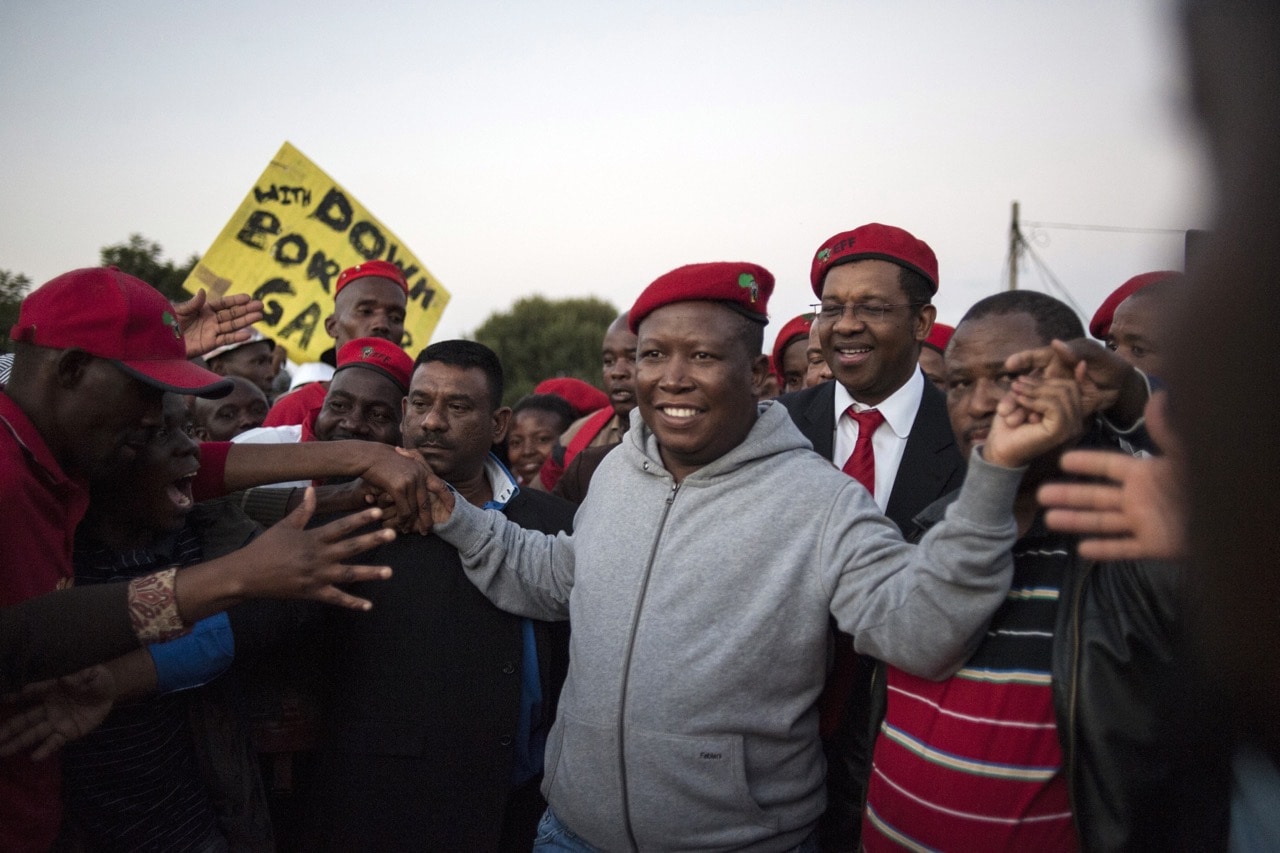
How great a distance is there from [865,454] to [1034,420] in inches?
54.9

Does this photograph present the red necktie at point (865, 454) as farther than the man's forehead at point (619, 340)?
No

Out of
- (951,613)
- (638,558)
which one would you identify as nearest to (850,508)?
(951,613)

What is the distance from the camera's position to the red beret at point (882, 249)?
3473 millimetres

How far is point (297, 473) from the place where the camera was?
10.2 feet

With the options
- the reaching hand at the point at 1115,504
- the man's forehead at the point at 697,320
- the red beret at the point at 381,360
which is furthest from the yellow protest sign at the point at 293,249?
the reaching hand at the point at 1115,504

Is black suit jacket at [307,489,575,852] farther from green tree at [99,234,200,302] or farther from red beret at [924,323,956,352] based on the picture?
green tree at [99,234,200,302]

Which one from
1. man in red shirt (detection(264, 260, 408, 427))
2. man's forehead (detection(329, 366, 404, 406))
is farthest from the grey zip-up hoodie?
man in red shirt (detection(264, 260, 408, 427))

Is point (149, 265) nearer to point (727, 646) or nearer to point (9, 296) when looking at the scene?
point (9, 296)

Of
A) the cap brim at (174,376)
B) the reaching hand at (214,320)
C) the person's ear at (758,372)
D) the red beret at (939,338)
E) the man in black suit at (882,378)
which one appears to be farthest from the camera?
the red beret at (939,338)

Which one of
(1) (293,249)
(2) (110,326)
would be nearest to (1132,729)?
(2) (110,326)

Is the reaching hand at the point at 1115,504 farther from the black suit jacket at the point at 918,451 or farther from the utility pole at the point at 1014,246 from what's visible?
the utility pole at the point at 1014,246

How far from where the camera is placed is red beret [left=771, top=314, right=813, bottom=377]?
6047mm

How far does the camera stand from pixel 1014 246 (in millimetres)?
20359

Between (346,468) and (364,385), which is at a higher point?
(364,385)
